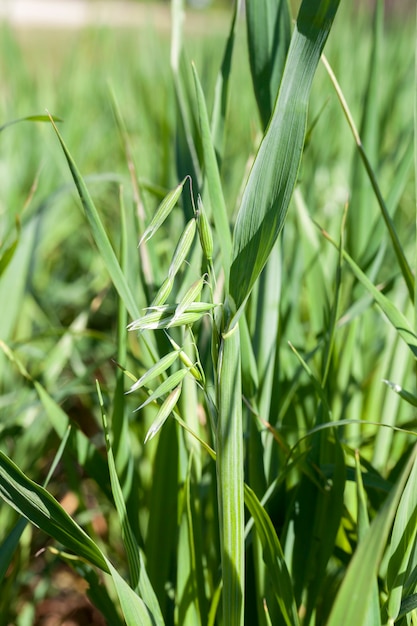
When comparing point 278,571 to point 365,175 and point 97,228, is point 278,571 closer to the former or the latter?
point 97,228

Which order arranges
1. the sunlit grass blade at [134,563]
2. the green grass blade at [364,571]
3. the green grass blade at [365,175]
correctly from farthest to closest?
the green grass blade at [365,175] → the sunlit grass blade at [134,563] → the green grass blade at [364,571]

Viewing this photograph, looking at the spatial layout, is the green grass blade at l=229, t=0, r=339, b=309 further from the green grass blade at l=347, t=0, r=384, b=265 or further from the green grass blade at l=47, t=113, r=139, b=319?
the green grass blade at l=347, t=0, r=384, b=265

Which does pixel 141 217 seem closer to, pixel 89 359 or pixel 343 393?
pixel 343 393

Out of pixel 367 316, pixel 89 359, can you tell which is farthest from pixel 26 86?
pixel 367 316

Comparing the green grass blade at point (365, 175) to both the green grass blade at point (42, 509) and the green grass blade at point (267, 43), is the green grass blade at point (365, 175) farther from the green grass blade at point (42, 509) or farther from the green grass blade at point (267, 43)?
the green grass blade at point (42, 509)

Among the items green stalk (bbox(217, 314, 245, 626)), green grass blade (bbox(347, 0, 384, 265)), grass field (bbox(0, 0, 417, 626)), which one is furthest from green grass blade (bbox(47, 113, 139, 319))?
green grass blade (bbox(347, 0, 384, 265))

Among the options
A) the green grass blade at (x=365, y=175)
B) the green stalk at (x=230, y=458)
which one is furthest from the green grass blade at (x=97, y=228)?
the green grass blade at (x=365, y=175)
